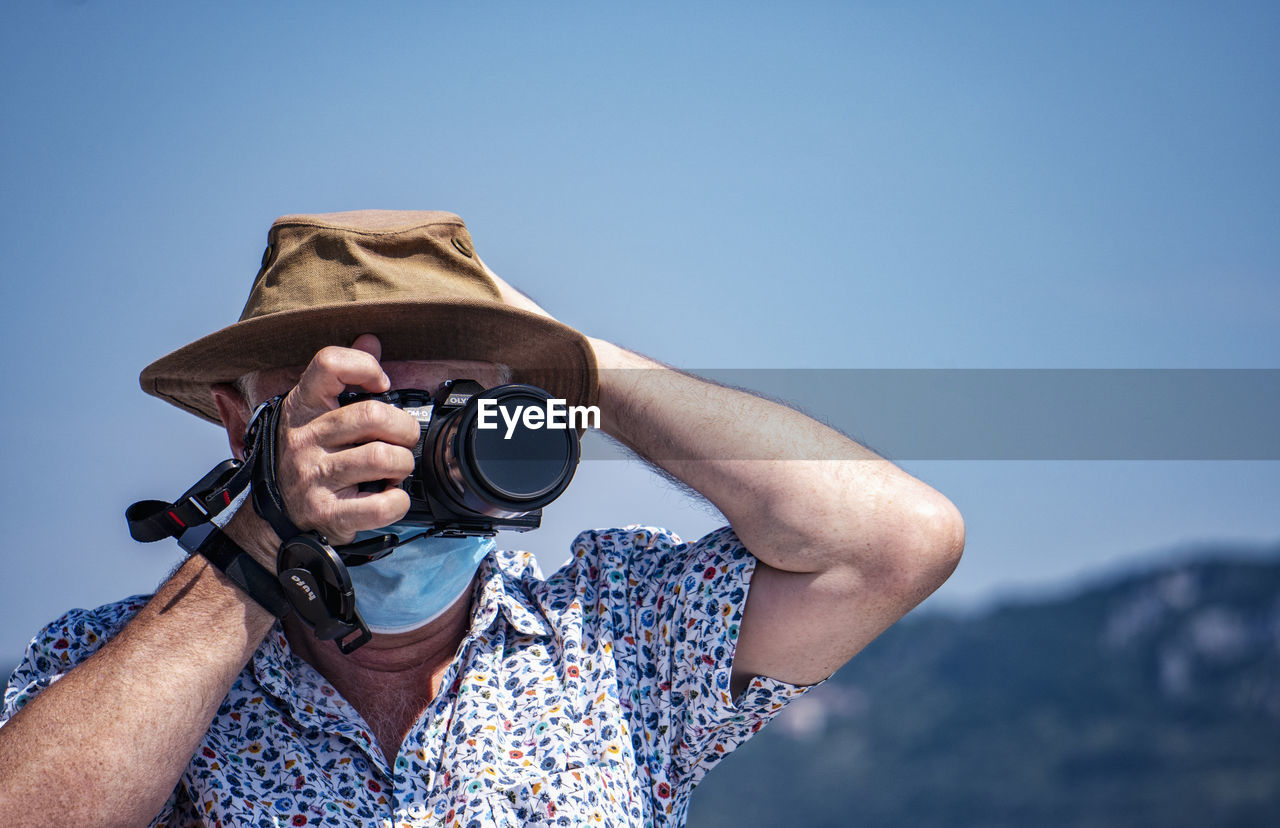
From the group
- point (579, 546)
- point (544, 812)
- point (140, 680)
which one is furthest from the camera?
point (579, 546)

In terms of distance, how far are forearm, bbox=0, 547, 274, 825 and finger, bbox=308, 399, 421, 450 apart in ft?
0.79

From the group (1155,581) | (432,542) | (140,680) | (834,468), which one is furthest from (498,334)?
(1155,581)

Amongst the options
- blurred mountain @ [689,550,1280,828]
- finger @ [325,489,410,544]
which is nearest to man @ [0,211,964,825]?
finger @ [325,489,410,544]

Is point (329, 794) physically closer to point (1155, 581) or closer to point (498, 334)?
point (498, 334)

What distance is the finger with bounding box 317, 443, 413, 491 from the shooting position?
1.24m

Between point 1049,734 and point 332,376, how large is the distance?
782 centimetres

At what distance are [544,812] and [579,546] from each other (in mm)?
493

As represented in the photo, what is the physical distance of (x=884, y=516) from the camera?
4.76 feet

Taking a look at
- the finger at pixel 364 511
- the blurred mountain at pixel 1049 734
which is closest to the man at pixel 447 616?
the finger at pixel 364 511

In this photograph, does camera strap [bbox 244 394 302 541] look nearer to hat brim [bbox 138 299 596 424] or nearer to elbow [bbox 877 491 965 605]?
hat brim [bbox 138 299 596 424]

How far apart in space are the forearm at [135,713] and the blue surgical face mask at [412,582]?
0.66ft

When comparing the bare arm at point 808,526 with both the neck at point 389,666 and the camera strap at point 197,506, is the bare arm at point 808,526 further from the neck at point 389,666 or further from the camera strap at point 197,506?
the camera strap at point 197,506

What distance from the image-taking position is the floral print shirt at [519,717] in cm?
137

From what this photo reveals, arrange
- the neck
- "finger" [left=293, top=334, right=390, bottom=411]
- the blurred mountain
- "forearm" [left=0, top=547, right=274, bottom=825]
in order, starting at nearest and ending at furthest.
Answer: "forearm" [left=0, top=547, right=274, bottom=825] < "finger" [left=293, top=334, right=390, bottom=411] < the neck < the blurred mountain
